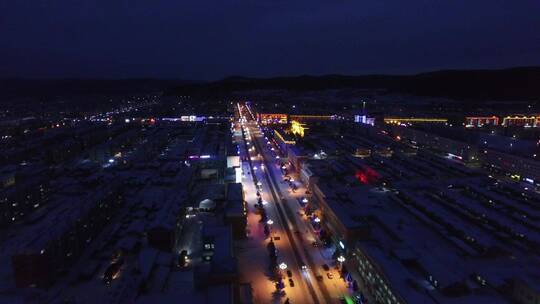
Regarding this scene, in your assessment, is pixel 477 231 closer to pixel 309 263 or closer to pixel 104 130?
pixel 309 263

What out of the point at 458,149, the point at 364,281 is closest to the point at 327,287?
the point at 364,281

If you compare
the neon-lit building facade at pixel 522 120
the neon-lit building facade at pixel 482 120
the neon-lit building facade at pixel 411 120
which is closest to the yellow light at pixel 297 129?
the neon-lit building facade at pixel 411 120

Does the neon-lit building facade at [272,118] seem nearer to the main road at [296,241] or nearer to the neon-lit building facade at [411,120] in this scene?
the neon-lit building facade at [411,120]

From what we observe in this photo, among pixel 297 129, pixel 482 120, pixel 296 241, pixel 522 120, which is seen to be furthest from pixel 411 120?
pixel 296 241

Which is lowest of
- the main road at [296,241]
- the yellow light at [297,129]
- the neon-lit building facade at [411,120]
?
the main road at [296,241]

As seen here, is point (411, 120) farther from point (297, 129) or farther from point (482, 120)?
point (297, 129)

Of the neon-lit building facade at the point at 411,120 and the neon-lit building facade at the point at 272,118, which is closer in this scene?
the neon-lit building facade at the point at 411,120

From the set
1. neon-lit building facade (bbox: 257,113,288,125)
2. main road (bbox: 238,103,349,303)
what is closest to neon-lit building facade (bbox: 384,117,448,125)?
neon-lit building facade (bbox: 257,113,288,125)

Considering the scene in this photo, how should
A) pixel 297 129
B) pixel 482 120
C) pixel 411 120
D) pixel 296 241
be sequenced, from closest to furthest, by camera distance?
pixel 296 241 → pixel 297 129 → pixel 411 120 → pixel 482 120

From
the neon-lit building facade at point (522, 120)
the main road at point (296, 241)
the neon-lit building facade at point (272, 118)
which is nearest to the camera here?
the main road at point (296, 241)

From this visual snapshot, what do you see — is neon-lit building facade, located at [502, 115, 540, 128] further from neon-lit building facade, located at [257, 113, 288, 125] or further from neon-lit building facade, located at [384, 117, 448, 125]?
neon-lit building facade, located at [257, 113, 288, 125]

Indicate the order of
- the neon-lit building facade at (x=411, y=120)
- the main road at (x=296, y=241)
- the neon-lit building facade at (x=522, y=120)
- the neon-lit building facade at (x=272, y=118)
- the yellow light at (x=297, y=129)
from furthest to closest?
the neon-lit building facade at (x=272, y=118), the neon-lit building facade at (x=522, y=120), the neon-lit building facade at (x=411, y=120), the yellow light at (x=297, y=129), the main road at (x=296, y=241)

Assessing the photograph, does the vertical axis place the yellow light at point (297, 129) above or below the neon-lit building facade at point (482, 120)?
below
